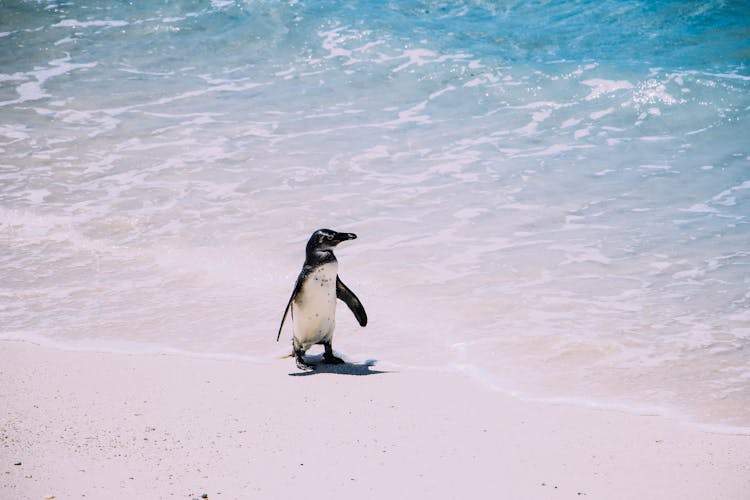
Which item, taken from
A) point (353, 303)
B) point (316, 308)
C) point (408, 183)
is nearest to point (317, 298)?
point (316, 308)

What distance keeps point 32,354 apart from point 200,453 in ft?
5.96

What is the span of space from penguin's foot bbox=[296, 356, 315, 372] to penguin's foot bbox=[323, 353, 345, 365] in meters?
0.12

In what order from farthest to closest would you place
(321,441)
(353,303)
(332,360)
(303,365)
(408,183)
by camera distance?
1. (408,183)
2. (353,303)
3. (332,360)
4. (303,365)
5. (321,441)

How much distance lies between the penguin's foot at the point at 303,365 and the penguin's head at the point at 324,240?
2.17 ft

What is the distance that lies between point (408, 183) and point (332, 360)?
341 centimetres

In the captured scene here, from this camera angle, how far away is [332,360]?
505cm

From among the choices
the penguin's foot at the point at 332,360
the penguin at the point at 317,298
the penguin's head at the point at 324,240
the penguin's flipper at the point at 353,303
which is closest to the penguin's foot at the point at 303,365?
the penguin at the point at 317,298

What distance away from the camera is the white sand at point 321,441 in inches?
134

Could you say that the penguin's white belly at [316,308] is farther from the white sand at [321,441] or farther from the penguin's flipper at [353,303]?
the white sand at [321,441]

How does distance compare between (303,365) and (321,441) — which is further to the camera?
(303,365)

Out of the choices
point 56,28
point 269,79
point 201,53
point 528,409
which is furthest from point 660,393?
point 56,28

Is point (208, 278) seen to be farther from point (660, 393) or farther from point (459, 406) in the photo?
point (660, 393)

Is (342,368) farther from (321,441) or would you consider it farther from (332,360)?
(321,441)

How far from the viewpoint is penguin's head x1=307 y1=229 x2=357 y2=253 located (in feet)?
16.7
